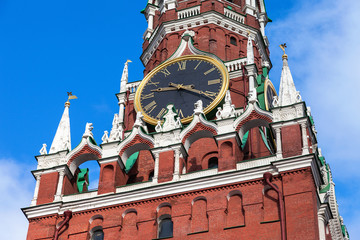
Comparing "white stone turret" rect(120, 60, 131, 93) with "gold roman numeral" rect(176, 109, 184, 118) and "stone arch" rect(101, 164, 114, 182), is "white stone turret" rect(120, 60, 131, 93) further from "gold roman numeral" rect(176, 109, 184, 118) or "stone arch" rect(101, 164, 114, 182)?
"stone arch" rect(101, 164, 114, 182)

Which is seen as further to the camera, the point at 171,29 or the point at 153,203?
the point at 171,29

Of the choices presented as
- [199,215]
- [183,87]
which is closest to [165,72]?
[183,87]

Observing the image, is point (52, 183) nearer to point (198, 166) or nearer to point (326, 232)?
point (198, 166)

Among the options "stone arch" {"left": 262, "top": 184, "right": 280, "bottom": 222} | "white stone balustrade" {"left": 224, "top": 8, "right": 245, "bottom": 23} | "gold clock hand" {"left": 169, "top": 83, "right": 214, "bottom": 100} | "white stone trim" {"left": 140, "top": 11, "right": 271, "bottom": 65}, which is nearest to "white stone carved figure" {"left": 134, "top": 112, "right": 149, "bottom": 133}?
"gold clock hand" {"left": 169, "top": 83, "right": 214, "bottom": 100}

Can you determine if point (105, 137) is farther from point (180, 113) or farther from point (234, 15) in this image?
point (234, 15)

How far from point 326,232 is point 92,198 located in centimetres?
828

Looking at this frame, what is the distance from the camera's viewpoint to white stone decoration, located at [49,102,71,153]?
3667 cm

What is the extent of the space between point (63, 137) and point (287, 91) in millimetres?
8884

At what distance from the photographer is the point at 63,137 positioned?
37188mm

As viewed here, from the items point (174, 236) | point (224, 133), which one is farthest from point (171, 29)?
point (174, 236)

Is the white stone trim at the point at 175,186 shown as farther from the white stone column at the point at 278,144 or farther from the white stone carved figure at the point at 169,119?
the white stone carved figure at the point at 169,119

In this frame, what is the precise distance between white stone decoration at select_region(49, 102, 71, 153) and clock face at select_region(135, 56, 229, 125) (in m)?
3.06

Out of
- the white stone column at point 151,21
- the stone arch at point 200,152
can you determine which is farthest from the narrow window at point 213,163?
the white stone column at point 151,21

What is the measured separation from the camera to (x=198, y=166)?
36.2 metres
